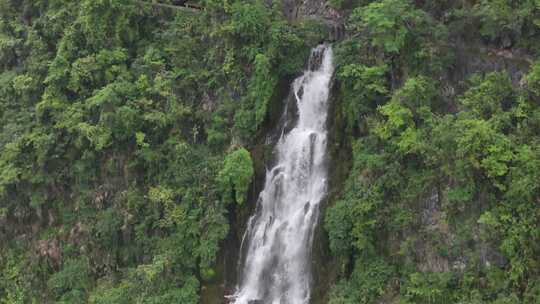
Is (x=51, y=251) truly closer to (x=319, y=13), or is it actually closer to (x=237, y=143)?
(x=237, y=143)

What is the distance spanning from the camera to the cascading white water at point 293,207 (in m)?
16.0

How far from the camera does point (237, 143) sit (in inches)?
674

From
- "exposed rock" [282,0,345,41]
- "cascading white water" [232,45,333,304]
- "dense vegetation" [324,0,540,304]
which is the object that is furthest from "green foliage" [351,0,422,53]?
"exposed rock" [282,0,345,41]

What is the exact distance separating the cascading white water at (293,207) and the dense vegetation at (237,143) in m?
0.50

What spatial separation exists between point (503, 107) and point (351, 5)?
18.6ft

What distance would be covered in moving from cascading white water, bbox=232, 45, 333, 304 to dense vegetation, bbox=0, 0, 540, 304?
505 mm

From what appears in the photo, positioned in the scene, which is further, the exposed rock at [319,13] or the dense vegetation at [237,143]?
the exposed rock at [319,13]

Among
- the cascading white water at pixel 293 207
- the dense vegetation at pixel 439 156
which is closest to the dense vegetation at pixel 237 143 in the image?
the dense vegetation at pixel 439 156

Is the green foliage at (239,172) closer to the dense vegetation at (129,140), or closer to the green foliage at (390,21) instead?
the dense vegetation at (129,140)

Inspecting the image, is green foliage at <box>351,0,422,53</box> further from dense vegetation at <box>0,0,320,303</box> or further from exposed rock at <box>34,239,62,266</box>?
exposed rock at <box>34,239,62,266</box>

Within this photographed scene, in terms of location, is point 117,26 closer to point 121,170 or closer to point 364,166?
point 121,170

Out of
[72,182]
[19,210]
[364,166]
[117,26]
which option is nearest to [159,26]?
[117,26]

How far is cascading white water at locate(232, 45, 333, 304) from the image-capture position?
15969 mm

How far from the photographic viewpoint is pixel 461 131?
1332 cm
